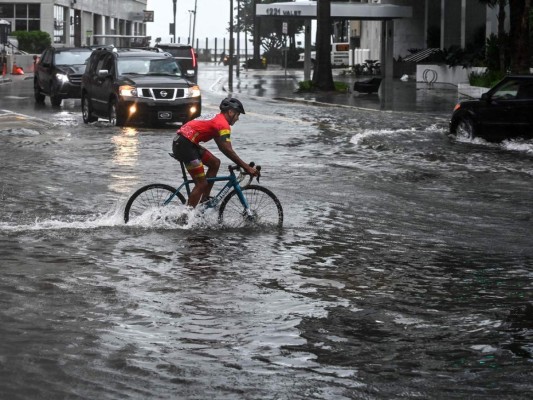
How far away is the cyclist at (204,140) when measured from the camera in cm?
1251

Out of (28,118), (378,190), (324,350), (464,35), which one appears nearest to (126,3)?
(464,35)

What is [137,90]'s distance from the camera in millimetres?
28703

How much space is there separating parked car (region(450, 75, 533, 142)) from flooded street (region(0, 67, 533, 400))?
492 centimetres

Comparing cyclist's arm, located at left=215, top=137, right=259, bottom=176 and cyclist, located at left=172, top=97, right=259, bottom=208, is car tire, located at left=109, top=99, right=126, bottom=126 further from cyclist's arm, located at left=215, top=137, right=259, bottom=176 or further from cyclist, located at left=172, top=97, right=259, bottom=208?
cyclist's arm, located at left=215, top=137, right=259, bottom=176

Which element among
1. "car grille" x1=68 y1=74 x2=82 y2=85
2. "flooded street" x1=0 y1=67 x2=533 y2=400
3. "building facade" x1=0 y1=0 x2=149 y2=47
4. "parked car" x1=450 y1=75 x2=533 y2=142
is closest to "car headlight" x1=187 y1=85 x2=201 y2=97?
"parked car" x1=450 y1=75 x2=533 y2=142

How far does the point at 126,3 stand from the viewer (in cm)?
12988

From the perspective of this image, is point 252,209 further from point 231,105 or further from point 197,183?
point 231,105

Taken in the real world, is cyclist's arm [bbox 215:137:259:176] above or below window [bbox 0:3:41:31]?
below

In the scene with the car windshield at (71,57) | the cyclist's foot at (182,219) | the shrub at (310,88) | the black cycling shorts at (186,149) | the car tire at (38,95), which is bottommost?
the cyclist's foot at (182,219)

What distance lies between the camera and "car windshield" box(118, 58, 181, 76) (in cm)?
3016

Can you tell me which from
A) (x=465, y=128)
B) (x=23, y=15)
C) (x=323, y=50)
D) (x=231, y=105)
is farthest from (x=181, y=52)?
(x=231, y=105)

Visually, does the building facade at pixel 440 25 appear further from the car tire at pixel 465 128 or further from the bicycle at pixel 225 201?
the bicycle at pixel 225 201

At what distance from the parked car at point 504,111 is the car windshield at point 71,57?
18.2m

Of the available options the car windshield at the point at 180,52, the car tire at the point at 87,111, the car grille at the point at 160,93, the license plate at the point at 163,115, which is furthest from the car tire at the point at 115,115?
the car windshield at the point at 180,52
